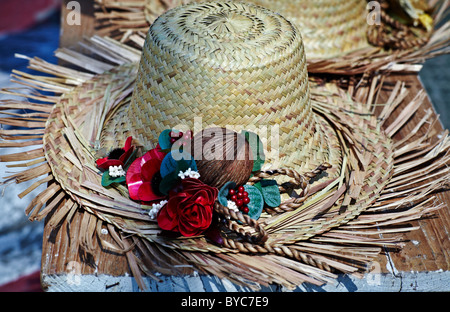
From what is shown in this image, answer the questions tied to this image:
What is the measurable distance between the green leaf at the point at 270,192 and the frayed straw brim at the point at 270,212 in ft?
0.11

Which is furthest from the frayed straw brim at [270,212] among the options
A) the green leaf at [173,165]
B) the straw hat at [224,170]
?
the green leaf at [173,165]

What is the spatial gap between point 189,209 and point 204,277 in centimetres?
15

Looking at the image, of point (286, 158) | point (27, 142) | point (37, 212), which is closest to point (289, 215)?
point (286, 158)

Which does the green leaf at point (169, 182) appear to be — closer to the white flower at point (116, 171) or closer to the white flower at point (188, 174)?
the white flower at point (188, 174)

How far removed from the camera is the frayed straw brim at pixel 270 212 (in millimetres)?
1140

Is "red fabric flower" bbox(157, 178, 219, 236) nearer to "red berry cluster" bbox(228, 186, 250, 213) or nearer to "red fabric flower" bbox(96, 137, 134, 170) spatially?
"red berry cluster" bbox(228, 186, 250, 213)

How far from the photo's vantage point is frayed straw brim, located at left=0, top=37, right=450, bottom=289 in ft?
3.74

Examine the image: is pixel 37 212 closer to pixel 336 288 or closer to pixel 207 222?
pixel 207 222

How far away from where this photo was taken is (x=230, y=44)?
1.22m

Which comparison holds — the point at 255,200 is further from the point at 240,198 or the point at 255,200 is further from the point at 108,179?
the point at 108,179

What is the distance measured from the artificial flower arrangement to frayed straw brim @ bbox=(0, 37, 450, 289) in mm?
37

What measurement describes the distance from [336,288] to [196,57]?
63 centimetres

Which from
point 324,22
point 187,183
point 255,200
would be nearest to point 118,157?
point 187,183

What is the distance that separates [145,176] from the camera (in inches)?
48.2
